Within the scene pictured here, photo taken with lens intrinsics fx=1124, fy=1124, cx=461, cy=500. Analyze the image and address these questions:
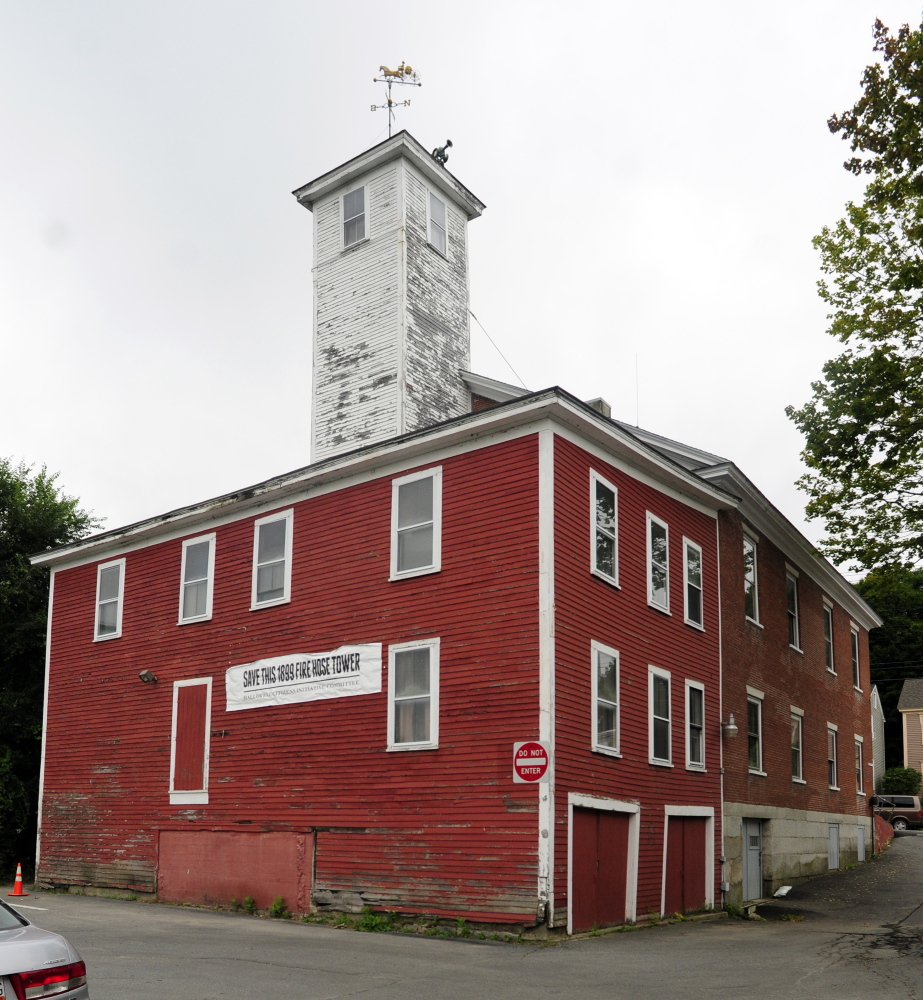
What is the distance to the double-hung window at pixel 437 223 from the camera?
95.3ft

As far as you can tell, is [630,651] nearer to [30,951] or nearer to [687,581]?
[687,581]

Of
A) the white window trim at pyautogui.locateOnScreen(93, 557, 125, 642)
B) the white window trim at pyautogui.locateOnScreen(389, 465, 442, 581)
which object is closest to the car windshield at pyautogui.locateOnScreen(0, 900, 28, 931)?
the white window trim at pyautogui.locateOnScreen(389, 465, 442, 581)

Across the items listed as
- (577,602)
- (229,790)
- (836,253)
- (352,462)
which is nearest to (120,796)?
(229,790)

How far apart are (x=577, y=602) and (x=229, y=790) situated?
7990mm

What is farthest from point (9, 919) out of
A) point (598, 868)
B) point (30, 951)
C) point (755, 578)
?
point (755, 578)

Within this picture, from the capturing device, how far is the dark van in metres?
56.9

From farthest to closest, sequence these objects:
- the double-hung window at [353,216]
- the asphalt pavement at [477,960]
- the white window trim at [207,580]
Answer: the double-hung window at [353,216] < the white window trim at [207,580] < the asphalt pavement at [477,960]

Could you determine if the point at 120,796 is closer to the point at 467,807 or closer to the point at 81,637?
the point at 81,637

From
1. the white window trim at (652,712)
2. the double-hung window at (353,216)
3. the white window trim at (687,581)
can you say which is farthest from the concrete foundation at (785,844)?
the double-hung window at (353,216)

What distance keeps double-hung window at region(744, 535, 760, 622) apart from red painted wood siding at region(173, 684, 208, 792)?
12.0 metres

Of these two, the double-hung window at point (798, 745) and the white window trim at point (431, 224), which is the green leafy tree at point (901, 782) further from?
the white window trim at point (431, 224)

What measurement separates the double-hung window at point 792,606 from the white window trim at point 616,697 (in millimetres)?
10822

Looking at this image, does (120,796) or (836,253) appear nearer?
(836,253)

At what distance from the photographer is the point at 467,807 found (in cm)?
1720
